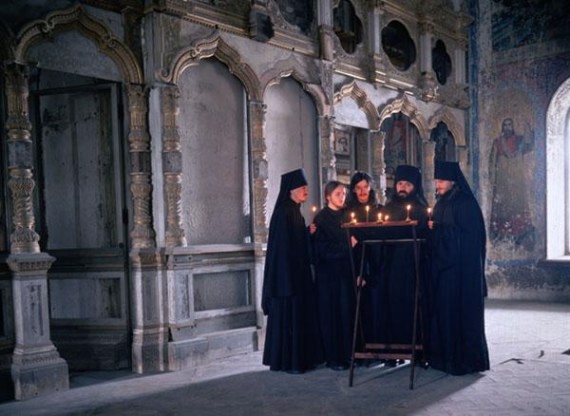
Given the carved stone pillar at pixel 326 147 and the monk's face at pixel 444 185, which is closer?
the monk's face at pixel 444 185

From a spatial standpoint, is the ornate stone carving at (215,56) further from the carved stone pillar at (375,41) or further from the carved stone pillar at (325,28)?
the carved stone pillar at (375,41)

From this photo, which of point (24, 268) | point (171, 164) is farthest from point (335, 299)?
point (24, 268)

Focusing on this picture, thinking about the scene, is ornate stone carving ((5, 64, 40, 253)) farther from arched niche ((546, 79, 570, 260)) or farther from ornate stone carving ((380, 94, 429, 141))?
arched niche ((546, 79, 570, 260))

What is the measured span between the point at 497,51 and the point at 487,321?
206 inches

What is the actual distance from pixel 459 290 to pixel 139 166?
3401mm

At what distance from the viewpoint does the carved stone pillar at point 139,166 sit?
603cm

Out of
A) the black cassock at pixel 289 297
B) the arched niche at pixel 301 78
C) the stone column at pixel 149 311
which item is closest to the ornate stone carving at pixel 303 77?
the arched niche at pixel 301 78

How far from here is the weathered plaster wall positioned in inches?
404

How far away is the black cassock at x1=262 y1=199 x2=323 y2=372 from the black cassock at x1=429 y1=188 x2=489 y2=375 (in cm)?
122

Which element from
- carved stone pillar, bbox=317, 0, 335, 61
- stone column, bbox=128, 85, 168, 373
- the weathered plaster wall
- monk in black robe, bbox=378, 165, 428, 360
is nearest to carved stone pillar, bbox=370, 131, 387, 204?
carved stone pillar, bbox=317, 0, 335, 61

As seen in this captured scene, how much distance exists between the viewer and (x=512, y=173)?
1075cm

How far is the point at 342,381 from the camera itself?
5348 millimetres

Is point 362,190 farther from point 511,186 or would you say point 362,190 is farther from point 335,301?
point 511,186

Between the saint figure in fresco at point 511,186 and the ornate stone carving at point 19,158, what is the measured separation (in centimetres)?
842
